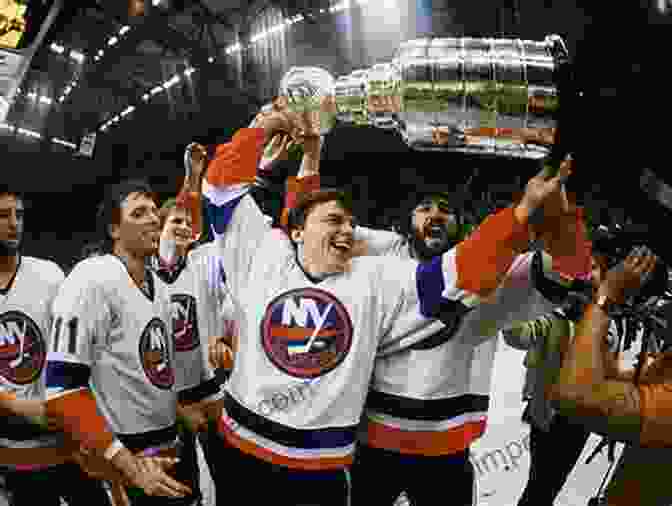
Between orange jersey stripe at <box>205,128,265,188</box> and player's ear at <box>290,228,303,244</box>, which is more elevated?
orange jersey stripe at <box>205,128,265,188</box>

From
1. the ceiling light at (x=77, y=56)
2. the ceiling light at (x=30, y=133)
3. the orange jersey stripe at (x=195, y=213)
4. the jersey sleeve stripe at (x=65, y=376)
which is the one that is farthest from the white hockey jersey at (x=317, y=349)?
the ceiling light at (x=30, y=133)

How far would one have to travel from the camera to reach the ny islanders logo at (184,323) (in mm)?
2361

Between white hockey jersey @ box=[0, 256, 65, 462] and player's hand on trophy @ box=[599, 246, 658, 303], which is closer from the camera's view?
player's hand on trophy @ box=[599, 246, 658, 303]

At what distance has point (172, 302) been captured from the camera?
2.38m

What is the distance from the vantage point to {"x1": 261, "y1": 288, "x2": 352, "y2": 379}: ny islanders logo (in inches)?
59.9

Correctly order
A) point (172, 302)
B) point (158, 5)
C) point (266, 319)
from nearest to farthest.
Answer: point (266, 319)
point (172, 302)
point (158, 5)

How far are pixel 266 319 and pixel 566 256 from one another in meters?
0.64

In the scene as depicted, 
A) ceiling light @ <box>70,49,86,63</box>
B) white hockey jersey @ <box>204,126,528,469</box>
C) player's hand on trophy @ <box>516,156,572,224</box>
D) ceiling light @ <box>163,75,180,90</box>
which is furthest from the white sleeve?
ceiling light @ <box>70,49,86,63</box>

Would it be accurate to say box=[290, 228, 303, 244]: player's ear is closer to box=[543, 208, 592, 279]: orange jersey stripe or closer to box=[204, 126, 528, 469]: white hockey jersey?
box=[204, 126, 528, 469]: white hockey jersey

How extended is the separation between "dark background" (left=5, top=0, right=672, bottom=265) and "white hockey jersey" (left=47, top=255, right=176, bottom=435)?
110 centimetres

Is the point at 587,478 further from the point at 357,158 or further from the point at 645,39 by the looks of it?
the point at 645,39

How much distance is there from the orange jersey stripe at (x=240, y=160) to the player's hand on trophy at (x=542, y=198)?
0.70 metres

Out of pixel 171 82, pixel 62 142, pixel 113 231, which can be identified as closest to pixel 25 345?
pixel 113 231

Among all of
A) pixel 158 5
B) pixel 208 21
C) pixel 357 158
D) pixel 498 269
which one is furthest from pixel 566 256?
pixel 158 5
